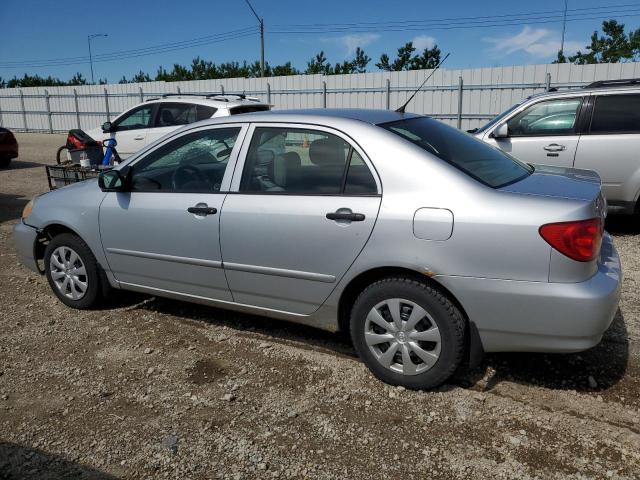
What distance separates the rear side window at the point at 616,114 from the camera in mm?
6562

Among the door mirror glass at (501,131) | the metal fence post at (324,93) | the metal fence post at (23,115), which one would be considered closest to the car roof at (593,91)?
the door mirror glass at (501,131)

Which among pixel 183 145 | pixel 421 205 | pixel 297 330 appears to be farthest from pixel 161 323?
pixel 421 205

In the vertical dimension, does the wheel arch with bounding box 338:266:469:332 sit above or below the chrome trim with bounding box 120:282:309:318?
above

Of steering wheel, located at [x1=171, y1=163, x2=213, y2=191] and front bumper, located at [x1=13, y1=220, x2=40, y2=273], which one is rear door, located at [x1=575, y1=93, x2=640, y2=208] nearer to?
steering wheel, located at [x1=171, y1=163, x2=213, y2=191]

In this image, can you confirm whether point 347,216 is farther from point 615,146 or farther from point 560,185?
point 615,146

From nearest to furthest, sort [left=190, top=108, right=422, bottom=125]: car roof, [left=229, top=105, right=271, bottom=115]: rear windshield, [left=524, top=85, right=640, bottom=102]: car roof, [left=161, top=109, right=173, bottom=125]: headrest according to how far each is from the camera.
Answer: [left=190, top=108, right=422, bottom=125]: car roof, [left=524, top=85, right=640, bottom=102]: car roof, [left=229, top=105, right=271, bottom=115]: rear windshield, [left=161, top=109, right=173, bottom=125]: headrest

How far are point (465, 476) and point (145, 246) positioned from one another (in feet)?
8.89

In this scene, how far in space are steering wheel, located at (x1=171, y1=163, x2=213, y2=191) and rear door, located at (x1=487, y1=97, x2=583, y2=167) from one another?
177 inches

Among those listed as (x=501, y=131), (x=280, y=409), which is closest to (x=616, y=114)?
(x=501, y=131)

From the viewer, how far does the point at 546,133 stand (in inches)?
275

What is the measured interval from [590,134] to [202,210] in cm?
A: 514

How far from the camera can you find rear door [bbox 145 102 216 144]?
31.8ft

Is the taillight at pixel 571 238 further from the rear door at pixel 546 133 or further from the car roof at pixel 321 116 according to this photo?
the rear door at pixel 546 133

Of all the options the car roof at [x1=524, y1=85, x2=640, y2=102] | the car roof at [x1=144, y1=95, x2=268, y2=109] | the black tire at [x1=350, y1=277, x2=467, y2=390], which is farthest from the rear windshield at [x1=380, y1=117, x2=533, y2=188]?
the car roof at [x1=144, y1=95, x2=268, y2=109]
